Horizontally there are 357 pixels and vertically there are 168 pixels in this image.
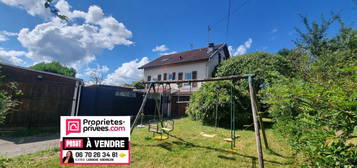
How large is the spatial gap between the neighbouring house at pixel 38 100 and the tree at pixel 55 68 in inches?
1172

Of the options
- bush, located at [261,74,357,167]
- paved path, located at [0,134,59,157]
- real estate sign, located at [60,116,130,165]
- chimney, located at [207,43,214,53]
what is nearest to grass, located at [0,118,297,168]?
real estate sign, located at [60,116,130,165]

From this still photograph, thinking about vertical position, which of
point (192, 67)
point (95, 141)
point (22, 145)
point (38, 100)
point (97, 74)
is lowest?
point (22, 145)

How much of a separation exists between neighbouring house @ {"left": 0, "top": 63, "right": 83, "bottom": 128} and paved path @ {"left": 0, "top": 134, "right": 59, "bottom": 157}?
1535mm

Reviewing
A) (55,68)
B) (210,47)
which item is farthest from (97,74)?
(210,47)

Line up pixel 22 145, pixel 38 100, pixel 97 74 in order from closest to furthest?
pixel 22 145 < pixel 38 100 < pixel 97 74

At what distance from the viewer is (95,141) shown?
3.73m

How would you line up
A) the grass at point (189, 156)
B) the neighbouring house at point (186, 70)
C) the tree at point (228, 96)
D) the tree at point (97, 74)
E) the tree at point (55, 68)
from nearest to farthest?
the grass at point (189, 156), the tree at point (228, 96), the neighbouring house at point (186, 70), the tree at point (97, 74), the tree at point (55, 68)

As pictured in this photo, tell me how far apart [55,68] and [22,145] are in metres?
36.1

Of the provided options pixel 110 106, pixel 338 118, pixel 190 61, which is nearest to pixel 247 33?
pixel 190 61

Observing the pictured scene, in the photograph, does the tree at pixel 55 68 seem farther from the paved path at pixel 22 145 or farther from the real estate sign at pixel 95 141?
the real estate sign at pixel 95 141

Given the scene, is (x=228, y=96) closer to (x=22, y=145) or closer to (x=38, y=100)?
(x=22, y=145)

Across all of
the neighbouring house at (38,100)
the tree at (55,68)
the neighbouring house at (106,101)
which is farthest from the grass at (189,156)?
the tree at (55,68)

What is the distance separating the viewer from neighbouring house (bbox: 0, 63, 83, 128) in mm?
7109

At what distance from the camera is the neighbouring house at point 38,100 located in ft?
23.3
